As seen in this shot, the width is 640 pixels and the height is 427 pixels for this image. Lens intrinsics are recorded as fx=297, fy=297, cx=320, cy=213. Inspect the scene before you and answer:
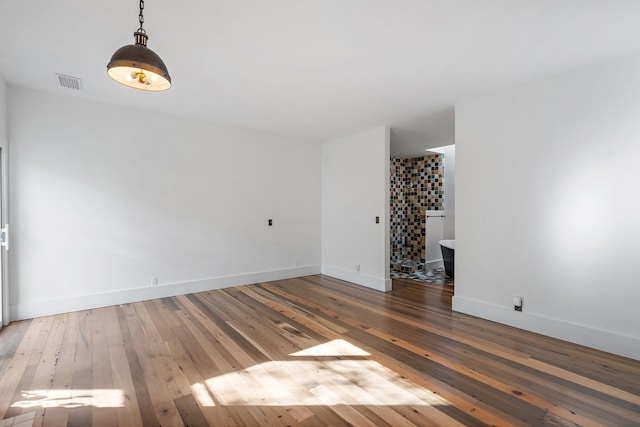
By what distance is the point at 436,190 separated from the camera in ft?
23.7

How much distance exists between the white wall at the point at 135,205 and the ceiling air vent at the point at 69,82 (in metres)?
0.43

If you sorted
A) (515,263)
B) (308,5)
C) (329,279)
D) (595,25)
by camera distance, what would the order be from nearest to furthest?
(308,5) → (595,25) → (515,263) → (329,279)

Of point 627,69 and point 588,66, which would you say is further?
point 588,66

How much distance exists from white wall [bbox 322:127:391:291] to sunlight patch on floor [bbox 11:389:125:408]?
3.61m

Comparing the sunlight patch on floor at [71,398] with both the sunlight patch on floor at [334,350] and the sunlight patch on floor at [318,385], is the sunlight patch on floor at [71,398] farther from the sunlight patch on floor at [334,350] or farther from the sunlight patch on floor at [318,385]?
the sunlight patch on floor at [334,350]

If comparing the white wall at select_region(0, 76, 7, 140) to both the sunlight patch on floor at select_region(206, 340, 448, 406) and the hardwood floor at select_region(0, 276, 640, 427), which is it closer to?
the hardwood floor at select_region(0, 276, 640, 427)

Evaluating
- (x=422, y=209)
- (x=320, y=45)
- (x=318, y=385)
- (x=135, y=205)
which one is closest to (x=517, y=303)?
(x=318, y=385)

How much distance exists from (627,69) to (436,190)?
15.4ft

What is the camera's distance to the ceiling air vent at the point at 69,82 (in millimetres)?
3098

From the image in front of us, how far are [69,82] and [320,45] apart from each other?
283 cm

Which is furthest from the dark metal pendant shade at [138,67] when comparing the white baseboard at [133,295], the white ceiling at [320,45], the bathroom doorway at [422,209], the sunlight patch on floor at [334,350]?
the bathroom doorway at [422,209]

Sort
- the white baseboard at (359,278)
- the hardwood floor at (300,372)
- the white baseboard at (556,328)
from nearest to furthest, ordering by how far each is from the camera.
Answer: the hardwood floor at (300,372), the white baseboard at (556,328), the white baseboard at (359,278)

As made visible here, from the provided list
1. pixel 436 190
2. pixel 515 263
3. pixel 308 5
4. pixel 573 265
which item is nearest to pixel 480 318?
pixel 515 263

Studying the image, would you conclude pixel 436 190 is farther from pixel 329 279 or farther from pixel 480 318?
pixel 480 318
